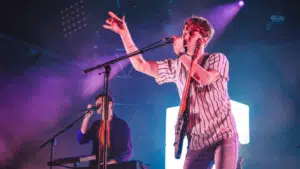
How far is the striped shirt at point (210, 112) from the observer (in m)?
2.75

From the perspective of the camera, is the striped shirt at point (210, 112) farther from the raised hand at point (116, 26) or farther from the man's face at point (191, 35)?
the raised hand at point (116, 26)

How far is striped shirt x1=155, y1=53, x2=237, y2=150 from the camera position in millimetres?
2748

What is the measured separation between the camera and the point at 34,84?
7582 mm

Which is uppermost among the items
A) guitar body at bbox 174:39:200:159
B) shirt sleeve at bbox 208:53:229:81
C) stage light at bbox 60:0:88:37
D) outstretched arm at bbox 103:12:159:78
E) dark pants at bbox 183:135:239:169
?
stage light at bbox 60:0:88:37

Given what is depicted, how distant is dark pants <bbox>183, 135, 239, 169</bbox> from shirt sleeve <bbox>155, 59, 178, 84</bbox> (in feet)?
2.40

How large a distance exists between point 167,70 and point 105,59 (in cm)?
550

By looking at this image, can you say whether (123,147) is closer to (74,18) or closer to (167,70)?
(167,70)

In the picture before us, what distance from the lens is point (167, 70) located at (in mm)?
3260

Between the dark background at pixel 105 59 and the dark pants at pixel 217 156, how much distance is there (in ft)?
13.4

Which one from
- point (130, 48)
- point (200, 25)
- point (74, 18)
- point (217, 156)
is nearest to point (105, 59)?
point (74, 18)

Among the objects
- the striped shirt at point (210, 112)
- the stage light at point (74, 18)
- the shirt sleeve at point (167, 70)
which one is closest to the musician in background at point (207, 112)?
the striped shirt at point (210, 112)

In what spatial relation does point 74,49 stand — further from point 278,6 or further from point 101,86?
point 278,6

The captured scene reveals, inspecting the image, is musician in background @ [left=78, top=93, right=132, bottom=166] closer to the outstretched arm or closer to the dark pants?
the outstretched arm

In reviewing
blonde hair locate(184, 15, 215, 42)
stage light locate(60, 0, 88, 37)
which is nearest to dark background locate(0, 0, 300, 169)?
stage light locate(60, 0, 88, 37)
